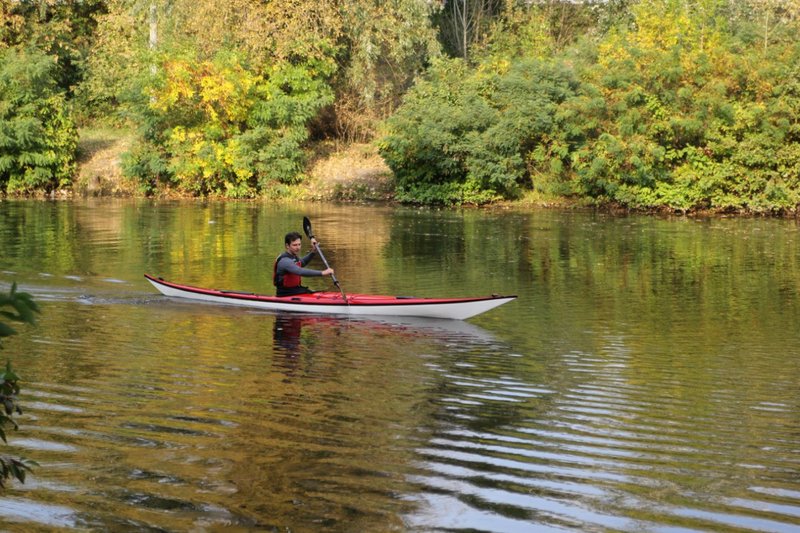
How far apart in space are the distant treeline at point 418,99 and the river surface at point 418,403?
39.9ft

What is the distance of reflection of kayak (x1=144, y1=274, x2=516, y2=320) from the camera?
14.7 metres

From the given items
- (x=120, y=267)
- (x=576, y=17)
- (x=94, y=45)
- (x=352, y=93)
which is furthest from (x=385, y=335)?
(x=576, y=17)

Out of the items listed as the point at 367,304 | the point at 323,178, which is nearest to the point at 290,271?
the point at 367,304

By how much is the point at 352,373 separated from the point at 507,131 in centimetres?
2414

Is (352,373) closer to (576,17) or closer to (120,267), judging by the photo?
(120,267)

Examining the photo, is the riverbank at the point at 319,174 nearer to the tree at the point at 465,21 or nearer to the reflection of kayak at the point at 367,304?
the tree at the point at 465,21

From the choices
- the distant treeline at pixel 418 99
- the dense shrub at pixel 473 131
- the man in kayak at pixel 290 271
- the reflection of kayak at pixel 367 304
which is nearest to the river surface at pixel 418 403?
the reflection of kayak at pixel 367 304

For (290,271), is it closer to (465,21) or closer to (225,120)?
(225,120)

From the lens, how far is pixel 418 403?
985 cm

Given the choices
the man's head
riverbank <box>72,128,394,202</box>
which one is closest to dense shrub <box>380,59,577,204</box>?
riverbank <box>72,128,394,202</box>

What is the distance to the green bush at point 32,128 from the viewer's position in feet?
125

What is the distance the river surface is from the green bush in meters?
17.8

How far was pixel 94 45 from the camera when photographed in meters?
45.1

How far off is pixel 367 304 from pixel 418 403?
5246mm
